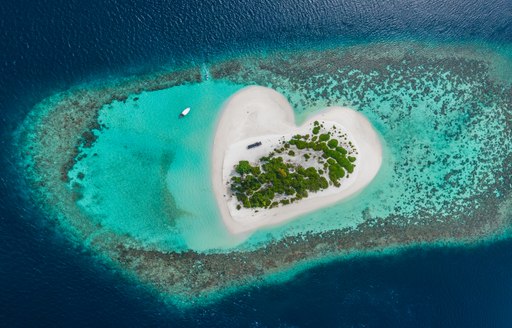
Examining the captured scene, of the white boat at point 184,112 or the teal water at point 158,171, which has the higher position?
the white boat at point 184,112

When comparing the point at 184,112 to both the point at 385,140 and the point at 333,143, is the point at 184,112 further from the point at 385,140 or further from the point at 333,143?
the point at 385,140

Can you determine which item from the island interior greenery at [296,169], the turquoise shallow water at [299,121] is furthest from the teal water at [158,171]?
the island interior greenery at [296,169]

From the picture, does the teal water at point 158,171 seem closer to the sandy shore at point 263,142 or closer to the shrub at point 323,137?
the sandy shore at point 263,142

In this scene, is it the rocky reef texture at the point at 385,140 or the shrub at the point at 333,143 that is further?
the shrub at the point at 333,143

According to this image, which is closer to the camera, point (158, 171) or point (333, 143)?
point (158, 171)

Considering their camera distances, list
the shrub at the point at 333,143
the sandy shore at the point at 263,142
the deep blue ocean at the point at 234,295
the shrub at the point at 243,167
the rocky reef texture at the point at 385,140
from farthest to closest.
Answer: the shrub at the point at 333,143 < the sandy shore at the point at 263,142 < the shrub at the point at 243,167 < the rocky reef texture at the point at 385,140 < the deep blue ocean at the point at 234,295

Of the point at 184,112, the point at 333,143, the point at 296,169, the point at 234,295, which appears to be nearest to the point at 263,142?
the point at 296,169
